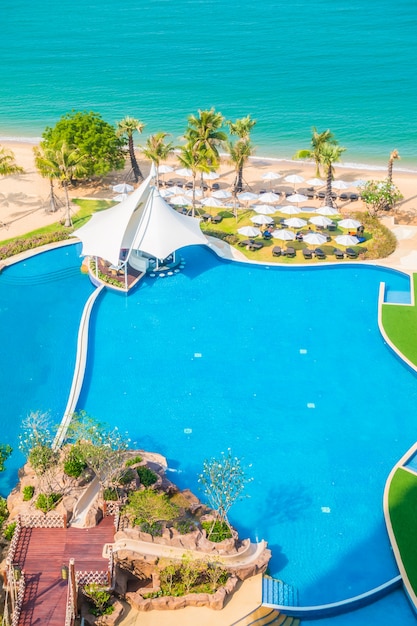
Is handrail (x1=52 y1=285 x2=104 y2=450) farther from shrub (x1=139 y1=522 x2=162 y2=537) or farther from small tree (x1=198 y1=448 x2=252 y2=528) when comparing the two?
small tree (x1=198 y1=448 x2=252 y2=528)

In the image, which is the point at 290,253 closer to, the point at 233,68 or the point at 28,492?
the point at 28,492

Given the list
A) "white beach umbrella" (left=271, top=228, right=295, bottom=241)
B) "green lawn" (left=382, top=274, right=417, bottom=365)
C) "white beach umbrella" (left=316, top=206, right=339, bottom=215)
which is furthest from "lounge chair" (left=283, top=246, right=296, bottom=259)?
"green lawn" (left=382, top=274, right=417, bottom=365)

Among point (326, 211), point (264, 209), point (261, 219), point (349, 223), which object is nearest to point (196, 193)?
point (264, 209)

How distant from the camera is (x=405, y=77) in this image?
9700 cm

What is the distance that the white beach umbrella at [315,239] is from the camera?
1843 inches

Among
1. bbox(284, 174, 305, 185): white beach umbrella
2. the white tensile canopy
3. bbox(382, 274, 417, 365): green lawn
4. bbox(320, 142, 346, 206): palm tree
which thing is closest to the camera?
bbox(382, 274, 417, 365): green lawn

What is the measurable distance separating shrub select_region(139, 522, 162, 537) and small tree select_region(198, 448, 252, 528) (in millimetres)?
2468

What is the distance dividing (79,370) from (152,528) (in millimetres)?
12256

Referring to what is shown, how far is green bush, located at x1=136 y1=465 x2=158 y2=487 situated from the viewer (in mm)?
27781

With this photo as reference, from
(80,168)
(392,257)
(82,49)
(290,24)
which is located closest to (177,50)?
(82,49)

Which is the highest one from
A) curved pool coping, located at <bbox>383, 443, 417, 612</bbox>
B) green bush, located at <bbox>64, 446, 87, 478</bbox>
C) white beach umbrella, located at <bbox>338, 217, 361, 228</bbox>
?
white beach umbrella, located at <bbox>338, 217, 361, 228</bbox>

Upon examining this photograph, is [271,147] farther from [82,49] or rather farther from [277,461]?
[82,49]

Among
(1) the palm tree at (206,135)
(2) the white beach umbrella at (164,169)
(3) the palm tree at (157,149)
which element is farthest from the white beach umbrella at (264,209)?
(2) the white beach umbrella at (164,169)

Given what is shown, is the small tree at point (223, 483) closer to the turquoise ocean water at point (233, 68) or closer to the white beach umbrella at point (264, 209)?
the white beach umbrella at point (264, 209)
